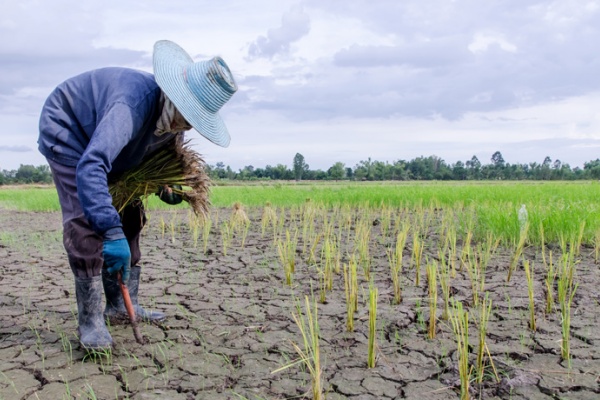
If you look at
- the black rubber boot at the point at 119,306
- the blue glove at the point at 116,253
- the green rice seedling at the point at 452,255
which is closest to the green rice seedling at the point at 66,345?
the black rubber boot at the point at 119,306

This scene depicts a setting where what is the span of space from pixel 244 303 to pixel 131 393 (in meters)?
1.20

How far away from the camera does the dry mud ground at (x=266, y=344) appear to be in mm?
2082

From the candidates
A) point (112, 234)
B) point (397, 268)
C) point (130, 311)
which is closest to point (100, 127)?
point (112, 234)

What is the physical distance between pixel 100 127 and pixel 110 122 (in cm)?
4

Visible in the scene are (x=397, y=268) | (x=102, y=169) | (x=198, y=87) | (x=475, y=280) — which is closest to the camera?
(x=102, y=169)

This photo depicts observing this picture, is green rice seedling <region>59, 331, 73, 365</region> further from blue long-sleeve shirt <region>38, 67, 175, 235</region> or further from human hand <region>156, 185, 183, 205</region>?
human hand <region>156, 185, 183, 205</region>

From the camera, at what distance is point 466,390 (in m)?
1.83

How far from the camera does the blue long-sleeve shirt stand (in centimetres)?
214

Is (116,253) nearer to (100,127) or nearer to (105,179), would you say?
→ (105,179)

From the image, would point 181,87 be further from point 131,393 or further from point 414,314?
point 414,314

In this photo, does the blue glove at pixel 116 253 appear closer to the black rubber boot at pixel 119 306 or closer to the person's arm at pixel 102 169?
the person's arm at pixel 102 169

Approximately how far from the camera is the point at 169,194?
311 centimetres

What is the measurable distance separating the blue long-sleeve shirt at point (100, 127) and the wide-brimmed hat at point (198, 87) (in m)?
0.12

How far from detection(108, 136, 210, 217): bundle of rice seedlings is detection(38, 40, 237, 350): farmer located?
0.87ft
